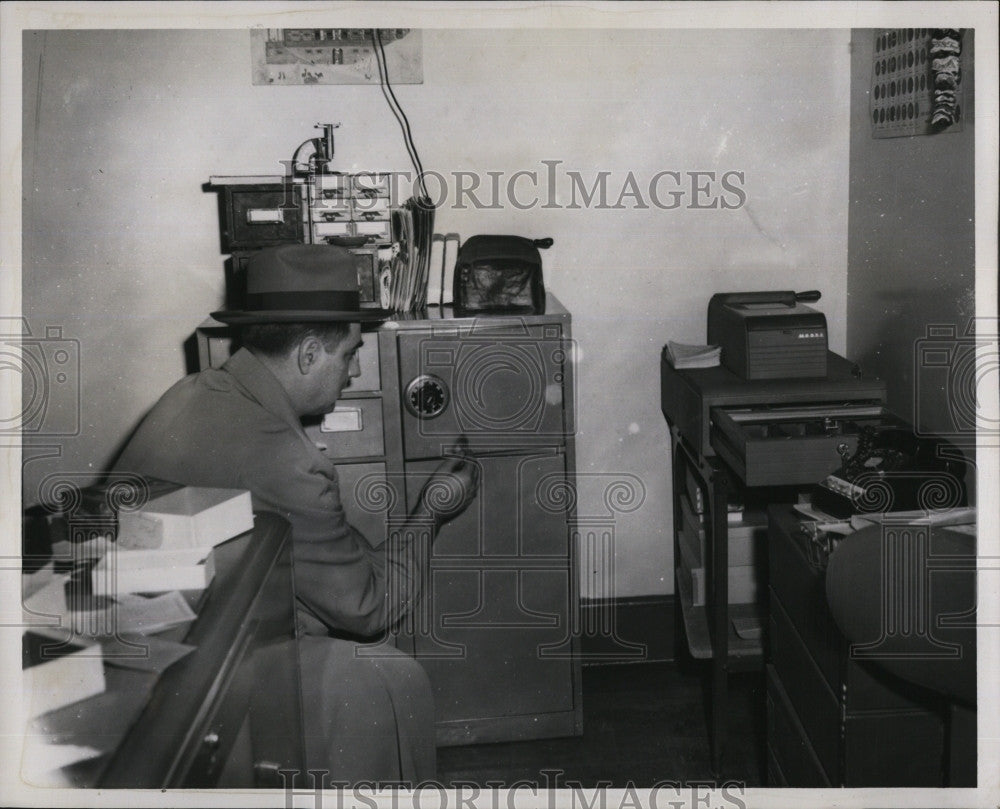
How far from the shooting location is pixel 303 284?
8.03 feet

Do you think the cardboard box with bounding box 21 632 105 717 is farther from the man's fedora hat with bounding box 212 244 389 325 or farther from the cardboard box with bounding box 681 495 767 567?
the cardboard box with bounding box 681 495 767 567

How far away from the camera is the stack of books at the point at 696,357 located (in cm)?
317

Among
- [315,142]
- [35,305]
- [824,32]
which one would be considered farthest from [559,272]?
[35,305]

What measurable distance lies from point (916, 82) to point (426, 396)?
179 cm

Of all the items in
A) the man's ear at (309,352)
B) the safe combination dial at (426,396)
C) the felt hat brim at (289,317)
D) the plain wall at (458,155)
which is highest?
the plain wall at (458,155)

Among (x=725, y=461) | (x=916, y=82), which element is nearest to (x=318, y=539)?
(x=725, y=461)

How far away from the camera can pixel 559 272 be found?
3467mm

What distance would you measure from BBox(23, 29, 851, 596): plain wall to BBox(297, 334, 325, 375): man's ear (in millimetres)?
1142

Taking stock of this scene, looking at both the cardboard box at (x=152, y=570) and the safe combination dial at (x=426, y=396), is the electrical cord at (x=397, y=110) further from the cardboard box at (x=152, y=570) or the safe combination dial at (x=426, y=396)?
the cardboard box at (x=152, y=570)

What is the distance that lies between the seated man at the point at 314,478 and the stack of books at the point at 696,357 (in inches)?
46.3

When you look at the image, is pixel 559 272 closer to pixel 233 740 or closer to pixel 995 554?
pixel 995 554

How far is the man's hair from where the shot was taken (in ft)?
7.69

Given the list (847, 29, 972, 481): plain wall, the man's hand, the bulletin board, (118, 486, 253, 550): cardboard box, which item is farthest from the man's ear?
(847, 29, 972, 481): plain wall

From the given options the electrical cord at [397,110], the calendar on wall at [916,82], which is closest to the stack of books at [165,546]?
the electrical cord at [397,110]
